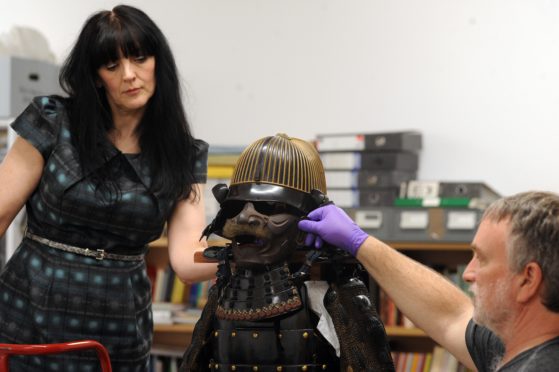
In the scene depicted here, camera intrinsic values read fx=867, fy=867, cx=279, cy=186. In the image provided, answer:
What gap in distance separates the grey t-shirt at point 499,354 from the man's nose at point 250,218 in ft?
1.67

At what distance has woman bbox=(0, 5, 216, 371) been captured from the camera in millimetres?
2182

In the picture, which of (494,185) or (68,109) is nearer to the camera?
(68,109)

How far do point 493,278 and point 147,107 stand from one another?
42.8 inches

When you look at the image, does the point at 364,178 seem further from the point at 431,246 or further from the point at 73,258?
the point at 73,258

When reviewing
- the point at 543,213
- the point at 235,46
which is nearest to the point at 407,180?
the point at 235,46

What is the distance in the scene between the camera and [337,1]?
4387 mm

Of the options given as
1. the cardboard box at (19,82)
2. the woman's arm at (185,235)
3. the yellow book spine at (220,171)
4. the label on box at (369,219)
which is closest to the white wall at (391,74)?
the yellow book spine at (220,171)

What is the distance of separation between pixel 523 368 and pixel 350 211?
241cm

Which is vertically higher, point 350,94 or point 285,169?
point 285,169

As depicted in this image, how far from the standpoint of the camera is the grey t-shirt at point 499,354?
5.00 ft

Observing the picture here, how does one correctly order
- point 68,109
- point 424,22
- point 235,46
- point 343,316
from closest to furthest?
point 343,316 < point 68,109 < point 424,22 < point 235,46

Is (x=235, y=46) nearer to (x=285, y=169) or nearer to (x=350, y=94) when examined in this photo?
(x=350, y=94)

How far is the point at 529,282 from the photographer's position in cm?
155

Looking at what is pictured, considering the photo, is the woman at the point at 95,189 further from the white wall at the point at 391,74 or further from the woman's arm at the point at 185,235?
the white wall at the point at 391,74
